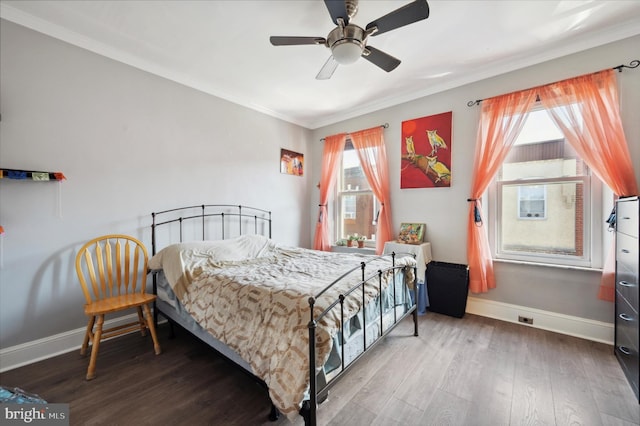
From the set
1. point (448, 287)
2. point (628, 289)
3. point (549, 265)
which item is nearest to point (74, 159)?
point (448, 287)

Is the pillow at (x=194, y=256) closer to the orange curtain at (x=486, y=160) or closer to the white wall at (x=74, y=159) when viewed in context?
the white wall at (x=74, y=159)

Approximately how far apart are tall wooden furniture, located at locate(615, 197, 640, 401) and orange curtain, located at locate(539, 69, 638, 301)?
271 millimetres

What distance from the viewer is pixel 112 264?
249 cm

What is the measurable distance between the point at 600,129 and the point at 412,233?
1.96m

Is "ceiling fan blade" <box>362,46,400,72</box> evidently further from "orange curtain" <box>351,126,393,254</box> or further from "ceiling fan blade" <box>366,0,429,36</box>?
"orange curtain" <box>351,126,393,254</box>

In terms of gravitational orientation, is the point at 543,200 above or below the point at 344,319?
above

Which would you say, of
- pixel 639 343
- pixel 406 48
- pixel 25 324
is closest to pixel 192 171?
pixel 25 324

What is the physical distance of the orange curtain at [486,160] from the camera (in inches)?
107

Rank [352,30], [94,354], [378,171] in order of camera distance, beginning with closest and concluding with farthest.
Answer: [352,30] → [94,354] → [378,171]

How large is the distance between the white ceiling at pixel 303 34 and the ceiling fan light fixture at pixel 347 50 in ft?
1.31

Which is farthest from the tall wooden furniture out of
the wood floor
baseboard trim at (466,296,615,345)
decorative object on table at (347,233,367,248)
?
decorative object on table at (347,233,367,248)

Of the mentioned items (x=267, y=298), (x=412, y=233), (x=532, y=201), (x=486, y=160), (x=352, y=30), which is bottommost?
(x=267, y=298)

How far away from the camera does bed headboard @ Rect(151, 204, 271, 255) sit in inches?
111

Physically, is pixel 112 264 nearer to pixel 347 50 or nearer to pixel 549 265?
pixel 347 50
